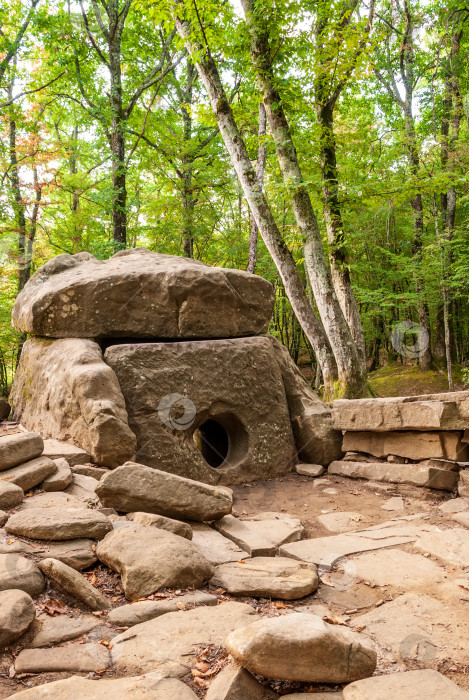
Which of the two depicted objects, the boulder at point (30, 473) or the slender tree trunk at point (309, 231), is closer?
the boulder at point (30, 473)

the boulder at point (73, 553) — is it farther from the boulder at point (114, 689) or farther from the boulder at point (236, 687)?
the boulder at point (236, 687)

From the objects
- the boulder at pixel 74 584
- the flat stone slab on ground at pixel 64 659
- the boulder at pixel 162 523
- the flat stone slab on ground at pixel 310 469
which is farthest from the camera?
the flat stone slab on ground at pixel 310 469

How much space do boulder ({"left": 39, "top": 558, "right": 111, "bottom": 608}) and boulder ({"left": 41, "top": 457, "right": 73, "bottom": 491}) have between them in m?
1.25

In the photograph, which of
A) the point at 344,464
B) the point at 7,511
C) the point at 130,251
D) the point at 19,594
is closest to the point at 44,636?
the point at 19,594

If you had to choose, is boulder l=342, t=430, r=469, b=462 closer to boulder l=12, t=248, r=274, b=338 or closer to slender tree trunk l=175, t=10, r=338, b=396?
boulder l=12, t=248, r=274, b=338

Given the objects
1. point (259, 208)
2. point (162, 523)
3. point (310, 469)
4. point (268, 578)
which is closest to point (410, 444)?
point (310, 469)

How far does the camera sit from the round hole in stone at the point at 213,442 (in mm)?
7078

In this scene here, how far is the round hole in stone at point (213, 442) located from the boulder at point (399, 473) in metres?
1.56

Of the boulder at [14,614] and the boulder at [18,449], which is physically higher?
the boulder at [18,449]

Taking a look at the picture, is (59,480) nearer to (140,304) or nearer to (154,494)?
(154,494)

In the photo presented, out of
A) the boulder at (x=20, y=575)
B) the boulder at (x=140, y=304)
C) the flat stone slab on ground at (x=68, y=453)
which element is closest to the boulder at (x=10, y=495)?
the boulder at (x=20, y=575)

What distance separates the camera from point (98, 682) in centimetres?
188

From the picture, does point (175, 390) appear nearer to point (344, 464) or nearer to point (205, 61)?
point (344, 464)

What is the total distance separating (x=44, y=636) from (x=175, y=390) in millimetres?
3698
